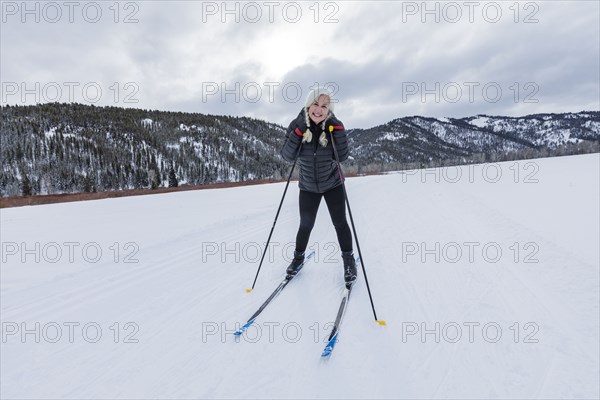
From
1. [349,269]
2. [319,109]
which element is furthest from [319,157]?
[349,269]

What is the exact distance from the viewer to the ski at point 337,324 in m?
2.37

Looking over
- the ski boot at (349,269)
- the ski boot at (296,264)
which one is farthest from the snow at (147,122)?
the ski boot at (349,269)

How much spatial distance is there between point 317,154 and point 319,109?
52 centimetres

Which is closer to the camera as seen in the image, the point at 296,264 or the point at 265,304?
the point at 265,304

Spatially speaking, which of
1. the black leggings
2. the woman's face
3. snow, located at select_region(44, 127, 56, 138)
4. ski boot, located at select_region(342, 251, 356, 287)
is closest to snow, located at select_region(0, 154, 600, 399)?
ski boot, located at select_region(342, 251, 356, 287)

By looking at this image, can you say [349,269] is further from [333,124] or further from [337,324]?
[333,124]

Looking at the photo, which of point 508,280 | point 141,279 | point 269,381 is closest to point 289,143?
point 269,381

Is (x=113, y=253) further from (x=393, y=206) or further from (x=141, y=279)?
(x=393, y=206)

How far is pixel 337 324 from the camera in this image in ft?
8.83

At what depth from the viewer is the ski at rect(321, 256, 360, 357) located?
7.76 ft

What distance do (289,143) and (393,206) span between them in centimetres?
681

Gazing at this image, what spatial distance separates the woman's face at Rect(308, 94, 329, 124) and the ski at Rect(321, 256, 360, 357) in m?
2.02

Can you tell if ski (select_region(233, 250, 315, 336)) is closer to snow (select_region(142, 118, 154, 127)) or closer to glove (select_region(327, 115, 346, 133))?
glove (select_region(327, 115, 346, 133))

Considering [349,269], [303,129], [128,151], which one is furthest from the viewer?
[128,151]
